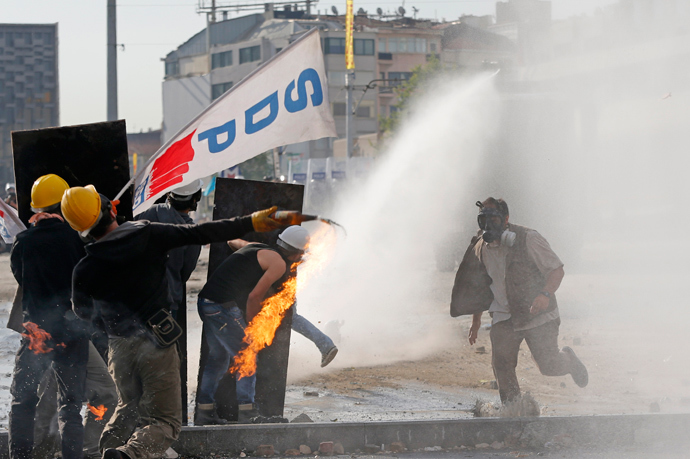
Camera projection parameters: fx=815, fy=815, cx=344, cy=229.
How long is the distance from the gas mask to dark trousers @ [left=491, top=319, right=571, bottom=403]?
59 cm

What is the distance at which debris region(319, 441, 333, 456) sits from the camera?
5.05 meters

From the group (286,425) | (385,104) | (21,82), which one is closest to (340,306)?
(286,425)

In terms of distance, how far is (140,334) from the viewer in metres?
4.03

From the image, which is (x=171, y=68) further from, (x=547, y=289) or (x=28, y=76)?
(x=547, y=289)

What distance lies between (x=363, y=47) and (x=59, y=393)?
63.2m

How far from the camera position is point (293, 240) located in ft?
17.9

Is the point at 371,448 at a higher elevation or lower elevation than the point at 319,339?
lower

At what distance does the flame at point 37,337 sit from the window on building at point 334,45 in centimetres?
6100

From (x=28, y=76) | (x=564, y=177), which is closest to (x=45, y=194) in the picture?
(x=564, y=177)

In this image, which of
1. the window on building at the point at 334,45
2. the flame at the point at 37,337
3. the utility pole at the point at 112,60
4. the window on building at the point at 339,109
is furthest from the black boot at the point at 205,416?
the window on building at the point at 334,45

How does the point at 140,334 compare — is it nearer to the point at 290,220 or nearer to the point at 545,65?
the point at 290,220

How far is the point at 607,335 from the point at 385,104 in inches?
2345

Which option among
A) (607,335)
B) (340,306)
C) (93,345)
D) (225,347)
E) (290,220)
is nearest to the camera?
(290,220)

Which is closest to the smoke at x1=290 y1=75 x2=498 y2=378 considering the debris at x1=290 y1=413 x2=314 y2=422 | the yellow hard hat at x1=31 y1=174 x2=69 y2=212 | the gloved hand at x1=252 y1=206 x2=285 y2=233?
the debris at x1=290 y1=413 x2=314 y2=422
